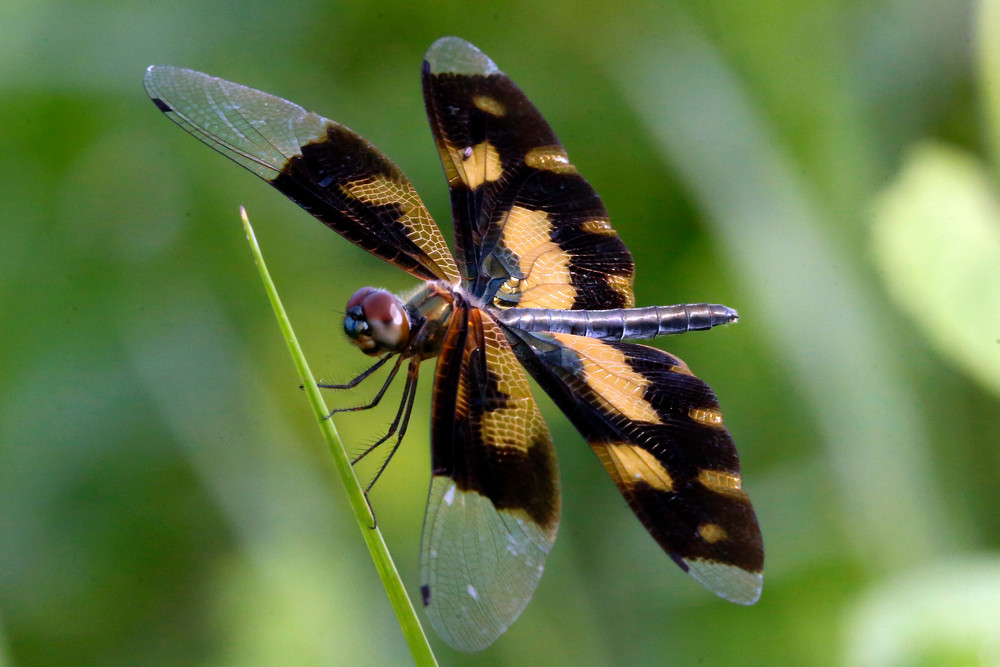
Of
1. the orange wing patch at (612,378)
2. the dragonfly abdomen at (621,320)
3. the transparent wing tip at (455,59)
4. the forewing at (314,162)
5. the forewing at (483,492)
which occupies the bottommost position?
the forewing at (483,492)

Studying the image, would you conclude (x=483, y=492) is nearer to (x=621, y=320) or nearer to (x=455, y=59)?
(x=621, y=320)

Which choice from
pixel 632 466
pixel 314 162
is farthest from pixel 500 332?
pixel 314 162

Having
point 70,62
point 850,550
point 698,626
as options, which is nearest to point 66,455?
point 70,62

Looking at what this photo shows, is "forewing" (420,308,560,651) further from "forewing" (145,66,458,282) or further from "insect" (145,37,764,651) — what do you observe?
"forewing" (145,66,458,282)

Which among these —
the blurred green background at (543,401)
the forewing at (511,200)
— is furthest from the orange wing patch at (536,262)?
the blurred green background at (543,401)

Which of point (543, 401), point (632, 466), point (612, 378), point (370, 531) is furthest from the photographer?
point (543, 401)

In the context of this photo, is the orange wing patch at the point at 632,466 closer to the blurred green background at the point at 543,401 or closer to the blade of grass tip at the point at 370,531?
the blade of grass tip at the point at 370,531

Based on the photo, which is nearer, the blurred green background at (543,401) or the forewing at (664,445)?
the forewing at (664,445)

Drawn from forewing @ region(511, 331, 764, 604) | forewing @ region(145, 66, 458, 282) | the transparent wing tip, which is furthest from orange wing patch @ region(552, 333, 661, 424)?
the transparent wing tip
